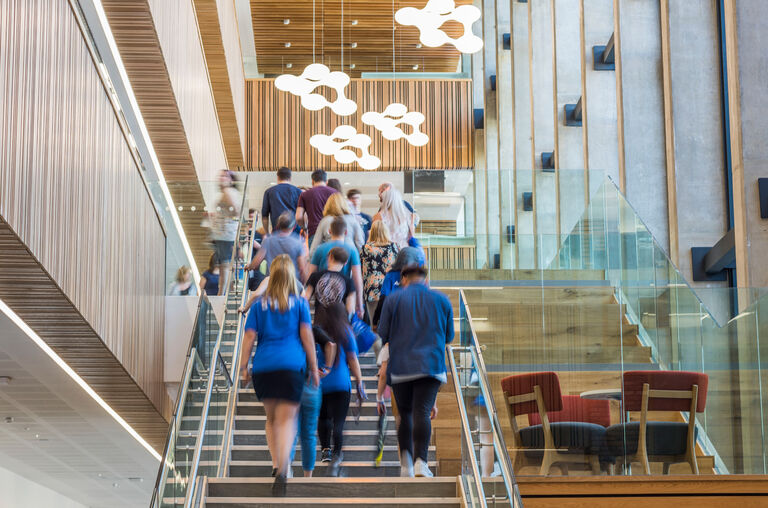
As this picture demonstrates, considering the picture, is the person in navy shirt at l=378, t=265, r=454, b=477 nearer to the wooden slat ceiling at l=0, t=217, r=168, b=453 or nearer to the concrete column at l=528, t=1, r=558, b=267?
the wooden slat ceiling at l=0, t=217, r=168, b=453

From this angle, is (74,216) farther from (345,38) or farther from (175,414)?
(345,38)

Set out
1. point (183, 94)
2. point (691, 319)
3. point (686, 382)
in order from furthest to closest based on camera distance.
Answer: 1. point (183, 94)
2. point (691, 319)
3. point (686, 382)

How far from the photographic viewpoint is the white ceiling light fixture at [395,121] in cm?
2206

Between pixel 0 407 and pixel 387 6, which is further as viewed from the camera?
pixel 387 6

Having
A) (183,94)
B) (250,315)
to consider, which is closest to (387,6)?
(183,94)

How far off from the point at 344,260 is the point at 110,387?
3.70 m

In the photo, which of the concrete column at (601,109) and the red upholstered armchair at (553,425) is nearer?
the red upholstered armchair at (553,425)

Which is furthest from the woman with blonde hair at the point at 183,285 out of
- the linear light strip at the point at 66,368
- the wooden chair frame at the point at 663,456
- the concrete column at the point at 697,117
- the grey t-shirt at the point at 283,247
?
the concrete column at the point at 697,117

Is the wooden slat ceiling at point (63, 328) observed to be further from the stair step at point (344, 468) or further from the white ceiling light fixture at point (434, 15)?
the white ceiling light fixture at point (434, 15)

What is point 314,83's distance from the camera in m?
20.7

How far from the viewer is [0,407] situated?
12.9 meters

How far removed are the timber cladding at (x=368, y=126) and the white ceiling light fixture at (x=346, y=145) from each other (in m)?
1.56

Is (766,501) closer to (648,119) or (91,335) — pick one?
(91,335)

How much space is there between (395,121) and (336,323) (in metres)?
15.4
